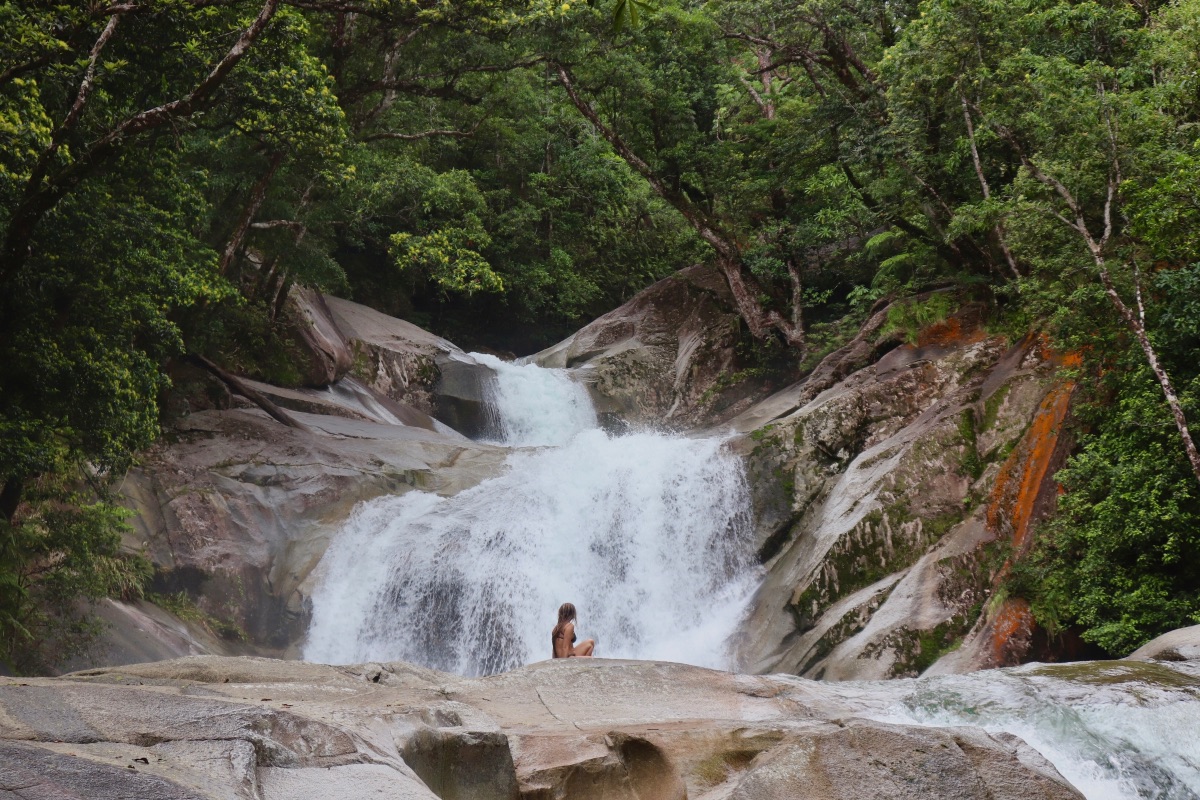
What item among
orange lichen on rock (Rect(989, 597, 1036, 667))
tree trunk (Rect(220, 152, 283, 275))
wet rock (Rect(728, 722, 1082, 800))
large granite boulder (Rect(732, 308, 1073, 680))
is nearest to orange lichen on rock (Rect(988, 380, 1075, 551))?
large granite boulder (Rect(732, 308, 1073, 680))

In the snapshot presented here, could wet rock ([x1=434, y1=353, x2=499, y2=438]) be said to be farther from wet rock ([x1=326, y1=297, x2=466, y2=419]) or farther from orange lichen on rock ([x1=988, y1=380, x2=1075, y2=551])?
orange lichen on rock ([x1=988, y1=380, x2=1075, y2=551])

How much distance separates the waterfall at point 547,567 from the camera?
14.7m

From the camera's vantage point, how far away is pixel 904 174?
16.0m

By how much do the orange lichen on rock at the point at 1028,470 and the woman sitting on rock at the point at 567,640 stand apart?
5.48 m

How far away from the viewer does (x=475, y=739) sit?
557 cm

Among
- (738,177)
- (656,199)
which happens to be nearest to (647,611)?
(738,177)

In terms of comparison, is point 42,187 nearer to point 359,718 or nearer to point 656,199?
point 359,718

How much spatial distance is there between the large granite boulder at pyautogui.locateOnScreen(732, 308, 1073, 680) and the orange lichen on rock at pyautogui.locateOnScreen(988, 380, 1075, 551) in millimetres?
19

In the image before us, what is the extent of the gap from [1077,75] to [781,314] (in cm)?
1144

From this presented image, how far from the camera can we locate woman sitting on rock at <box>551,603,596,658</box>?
32.0 feet

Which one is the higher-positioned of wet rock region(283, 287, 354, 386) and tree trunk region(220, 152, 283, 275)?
tree trunk region(220, 152, 283, 275)

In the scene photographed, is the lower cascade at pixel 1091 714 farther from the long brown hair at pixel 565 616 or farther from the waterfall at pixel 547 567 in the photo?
the waterfall at pixel 547 567

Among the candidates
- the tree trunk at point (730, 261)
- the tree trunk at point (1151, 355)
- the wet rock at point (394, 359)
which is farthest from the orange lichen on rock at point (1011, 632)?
the wet rock at point (394, 359)

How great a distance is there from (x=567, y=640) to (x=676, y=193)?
622 inches
